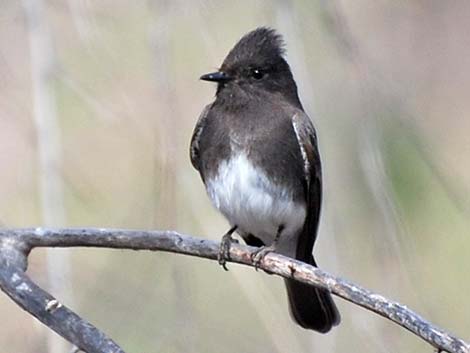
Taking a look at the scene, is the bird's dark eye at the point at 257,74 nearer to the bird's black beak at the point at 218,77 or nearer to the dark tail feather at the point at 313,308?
the bird's black beak at the point at 218,77

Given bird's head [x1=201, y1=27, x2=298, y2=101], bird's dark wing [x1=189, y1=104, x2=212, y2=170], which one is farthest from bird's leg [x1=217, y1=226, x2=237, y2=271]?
bird's head [x1=201, y1=27, x2=298, y2=101]

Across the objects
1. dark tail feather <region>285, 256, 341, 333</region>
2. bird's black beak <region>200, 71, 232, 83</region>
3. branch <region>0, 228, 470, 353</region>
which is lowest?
dark tail feather <region>285, 256, 341, 333</region>

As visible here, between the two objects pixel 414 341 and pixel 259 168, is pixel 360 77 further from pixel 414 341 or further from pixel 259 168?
pixel 414 341

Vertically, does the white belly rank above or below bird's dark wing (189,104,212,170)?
below

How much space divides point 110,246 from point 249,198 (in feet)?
2.82

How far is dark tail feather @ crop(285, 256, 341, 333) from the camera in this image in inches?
137

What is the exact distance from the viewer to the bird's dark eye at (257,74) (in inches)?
143

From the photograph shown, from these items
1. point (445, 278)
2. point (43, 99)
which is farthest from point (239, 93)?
point (445, 278)

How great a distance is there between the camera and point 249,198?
347 centimetres

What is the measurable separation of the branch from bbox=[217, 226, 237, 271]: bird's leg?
4.8 inches

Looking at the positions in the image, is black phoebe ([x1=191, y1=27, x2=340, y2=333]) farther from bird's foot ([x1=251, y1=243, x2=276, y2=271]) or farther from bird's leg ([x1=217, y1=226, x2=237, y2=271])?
bird's foot ([x1=251, y1=243, x2=276, y2=271])

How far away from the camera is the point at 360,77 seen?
2.90 metres

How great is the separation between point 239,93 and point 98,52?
731 millimetres

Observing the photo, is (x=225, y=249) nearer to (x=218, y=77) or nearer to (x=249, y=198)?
(x=249, y=198)
